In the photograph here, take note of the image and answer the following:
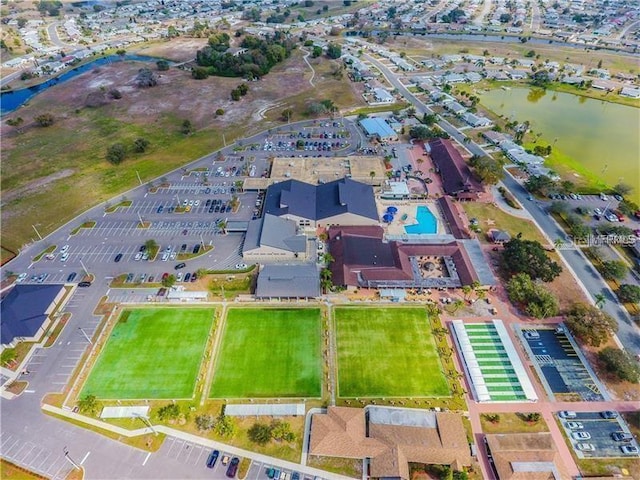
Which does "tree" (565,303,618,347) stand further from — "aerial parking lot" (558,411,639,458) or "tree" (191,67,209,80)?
"tree" (191,67,209,80)

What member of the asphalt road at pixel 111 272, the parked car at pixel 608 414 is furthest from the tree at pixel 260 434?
the parked car at pixel 608 414

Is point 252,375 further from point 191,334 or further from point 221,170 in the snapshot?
point 221,170

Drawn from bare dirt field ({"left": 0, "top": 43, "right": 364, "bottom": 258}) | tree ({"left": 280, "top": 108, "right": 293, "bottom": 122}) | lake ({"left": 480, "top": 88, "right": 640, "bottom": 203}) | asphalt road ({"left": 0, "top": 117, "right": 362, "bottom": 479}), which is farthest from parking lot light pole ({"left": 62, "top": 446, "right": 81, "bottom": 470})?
lake ({"left": 480, "top": 88, "right": 640, "bottom": 203})

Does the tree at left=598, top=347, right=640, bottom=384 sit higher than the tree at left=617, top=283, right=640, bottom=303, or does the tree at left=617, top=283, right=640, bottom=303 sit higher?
the tree at left=617, top=283, right=640, bottom=303

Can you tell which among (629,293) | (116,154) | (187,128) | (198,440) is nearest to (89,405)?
(198,440)

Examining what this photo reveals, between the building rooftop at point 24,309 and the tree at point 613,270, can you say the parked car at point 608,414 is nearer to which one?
the tree at point 613,270

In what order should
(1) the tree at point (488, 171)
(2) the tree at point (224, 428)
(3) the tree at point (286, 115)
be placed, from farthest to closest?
(3) the tree at point (286, 115) < (1) the tree at point (488, 171) < (2) the tree at point (224, 428)

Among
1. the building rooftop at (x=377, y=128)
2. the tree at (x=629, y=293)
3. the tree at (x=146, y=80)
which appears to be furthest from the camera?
the tree at (x=146, y=80)
